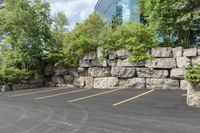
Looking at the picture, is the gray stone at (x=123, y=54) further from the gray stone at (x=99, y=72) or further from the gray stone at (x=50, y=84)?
the gray stone at (x=50, y=84)

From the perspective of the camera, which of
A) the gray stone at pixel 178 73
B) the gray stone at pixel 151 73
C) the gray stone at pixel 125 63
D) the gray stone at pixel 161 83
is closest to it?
the gray stone at pixel 178 73

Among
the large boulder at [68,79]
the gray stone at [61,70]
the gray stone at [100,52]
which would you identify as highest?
the gray stone at [100,52]

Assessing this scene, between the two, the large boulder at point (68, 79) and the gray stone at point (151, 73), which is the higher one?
the gray stone at point (151, 73)

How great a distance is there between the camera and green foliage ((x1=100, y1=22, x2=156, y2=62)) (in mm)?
15844

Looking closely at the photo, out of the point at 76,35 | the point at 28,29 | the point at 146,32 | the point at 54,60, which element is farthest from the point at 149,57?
the point at 28,29

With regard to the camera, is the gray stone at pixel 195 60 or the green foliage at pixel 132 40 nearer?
the gray stone at pixel 195 60

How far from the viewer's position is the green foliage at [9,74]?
1802 cm

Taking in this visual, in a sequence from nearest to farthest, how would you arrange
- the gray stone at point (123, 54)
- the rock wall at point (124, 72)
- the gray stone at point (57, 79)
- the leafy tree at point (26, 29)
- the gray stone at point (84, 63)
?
the rock wall at point (124, 72), the gray stone at point (123, 54), the gray stone at point (84, 63), the leafy tree at point (26, 29), the gray stone at point (57, 79)

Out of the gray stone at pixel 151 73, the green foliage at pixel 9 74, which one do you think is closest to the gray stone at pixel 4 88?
the green foliage at pixel 9 74

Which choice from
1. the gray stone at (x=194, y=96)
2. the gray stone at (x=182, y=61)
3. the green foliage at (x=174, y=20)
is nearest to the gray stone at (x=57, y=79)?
the green foliage at (x=174, y=20)

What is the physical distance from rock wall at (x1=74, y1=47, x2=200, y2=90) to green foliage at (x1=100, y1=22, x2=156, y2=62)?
0.32m

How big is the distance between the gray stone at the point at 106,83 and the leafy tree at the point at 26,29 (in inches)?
178

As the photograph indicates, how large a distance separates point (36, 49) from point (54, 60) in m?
1.30

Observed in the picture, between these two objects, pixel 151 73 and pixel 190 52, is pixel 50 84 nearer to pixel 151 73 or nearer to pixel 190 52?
pixel 151 73
